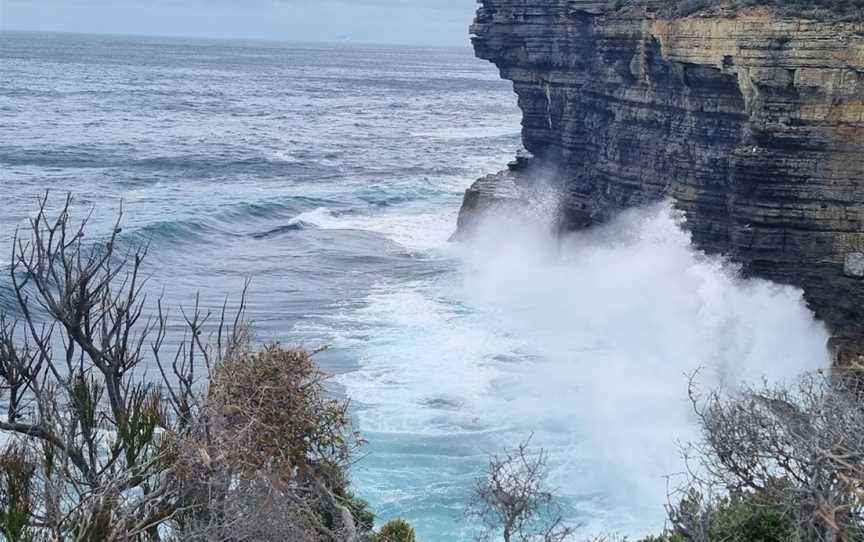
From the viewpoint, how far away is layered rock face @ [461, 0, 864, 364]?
22.6 metres

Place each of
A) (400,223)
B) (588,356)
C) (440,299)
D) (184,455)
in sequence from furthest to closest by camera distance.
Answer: (400,223)
(440,299)
(588,356)
(184,455)

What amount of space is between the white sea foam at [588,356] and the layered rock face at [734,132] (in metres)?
1.00

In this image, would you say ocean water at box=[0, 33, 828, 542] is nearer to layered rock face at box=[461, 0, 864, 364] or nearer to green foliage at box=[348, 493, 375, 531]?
layered rock face at box=[461, 0, 864, 364]

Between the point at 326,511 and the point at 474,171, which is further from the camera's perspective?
the point at 474,171

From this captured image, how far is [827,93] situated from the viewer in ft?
73.9

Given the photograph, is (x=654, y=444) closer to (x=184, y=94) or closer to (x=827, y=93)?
(x=827, y=93)

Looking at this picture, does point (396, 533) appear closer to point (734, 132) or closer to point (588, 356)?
point (588, 356)

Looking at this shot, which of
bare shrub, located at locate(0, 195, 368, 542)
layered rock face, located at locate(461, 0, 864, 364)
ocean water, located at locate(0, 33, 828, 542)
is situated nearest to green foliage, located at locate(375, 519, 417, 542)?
bare shrub, located at locate(0, 195, 368, 542)

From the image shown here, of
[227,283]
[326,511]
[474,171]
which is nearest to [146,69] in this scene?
[474,171]

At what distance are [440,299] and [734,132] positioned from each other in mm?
10229

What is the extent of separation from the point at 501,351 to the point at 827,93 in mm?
9279

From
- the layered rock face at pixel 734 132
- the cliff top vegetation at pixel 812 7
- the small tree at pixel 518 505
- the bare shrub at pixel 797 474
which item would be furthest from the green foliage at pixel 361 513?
the cliff top vegetation at pixel 812 7

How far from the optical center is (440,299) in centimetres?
3272

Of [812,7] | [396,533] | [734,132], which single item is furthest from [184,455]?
[734,132]
